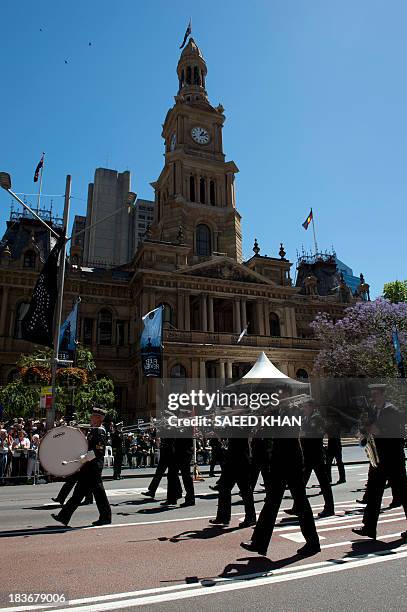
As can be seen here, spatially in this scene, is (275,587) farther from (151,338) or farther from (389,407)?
(151,338)

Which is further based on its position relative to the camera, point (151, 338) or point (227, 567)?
point (151, 338)

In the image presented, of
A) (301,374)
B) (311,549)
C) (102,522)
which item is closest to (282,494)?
(311,549)

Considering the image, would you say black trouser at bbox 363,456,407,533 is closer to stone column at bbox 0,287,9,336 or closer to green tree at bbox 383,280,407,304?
stone column at bbox 0,287,9,336

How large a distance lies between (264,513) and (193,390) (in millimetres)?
27796

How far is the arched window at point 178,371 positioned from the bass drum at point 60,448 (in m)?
27.1

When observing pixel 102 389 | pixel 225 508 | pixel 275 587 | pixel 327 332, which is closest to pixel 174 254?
pixel 327 332

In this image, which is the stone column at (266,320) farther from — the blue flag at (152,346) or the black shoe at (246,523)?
the black shoe at (246,523)

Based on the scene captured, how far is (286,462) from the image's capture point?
5.94m

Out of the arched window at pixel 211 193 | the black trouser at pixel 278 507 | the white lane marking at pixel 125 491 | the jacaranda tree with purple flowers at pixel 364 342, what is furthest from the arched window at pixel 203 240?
the black trouser at pixel 278 507

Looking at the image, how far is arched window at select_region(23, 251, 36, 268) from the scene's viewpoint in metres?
37.5

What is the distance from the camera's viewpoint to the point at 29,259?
124 ft

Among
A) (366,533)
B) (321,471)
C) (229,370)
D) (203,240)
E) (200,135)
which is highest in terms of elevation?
(200,135)

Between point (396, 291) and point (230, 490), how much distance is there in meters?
44.1

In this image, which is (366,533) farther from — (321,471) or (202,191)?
(202,191)
